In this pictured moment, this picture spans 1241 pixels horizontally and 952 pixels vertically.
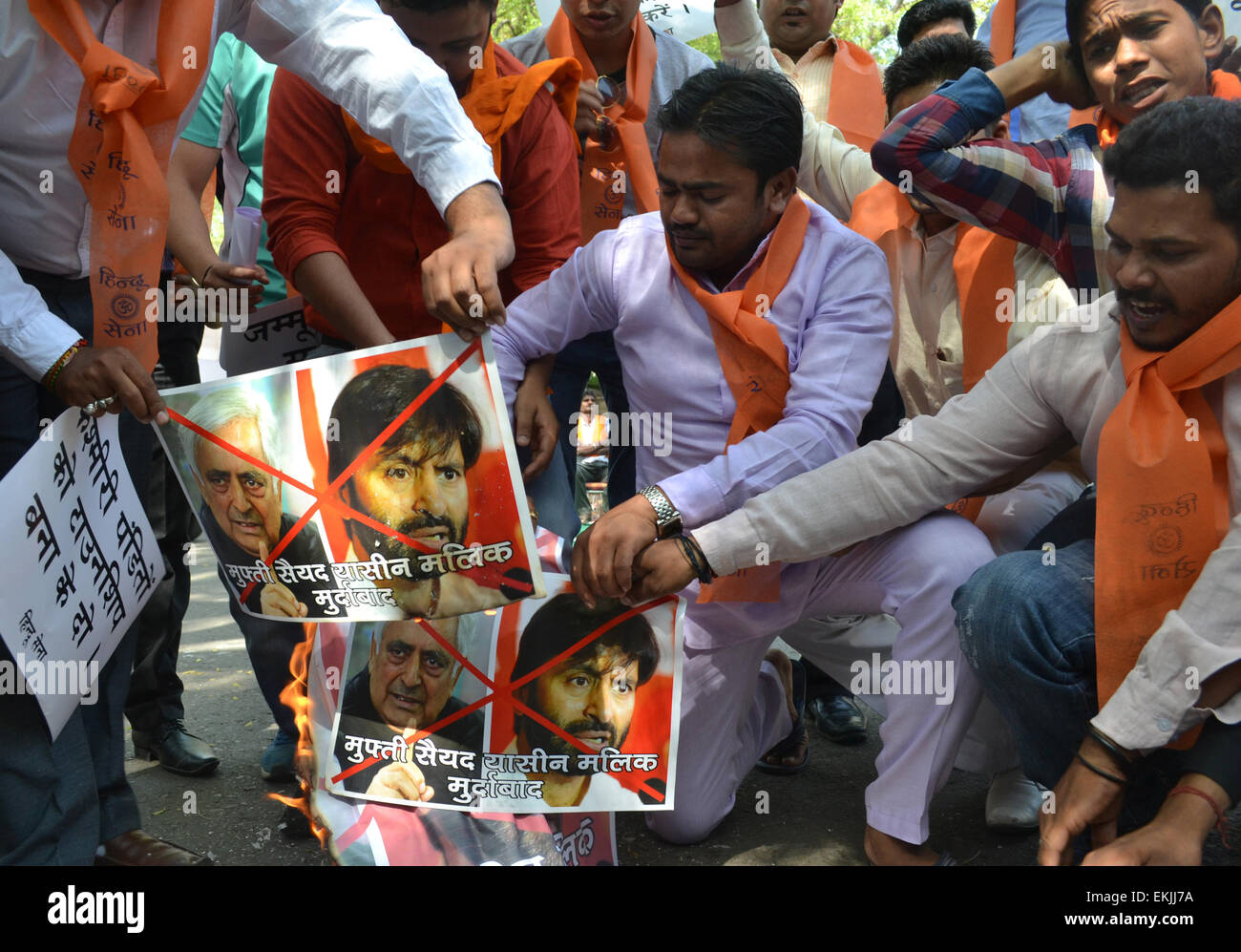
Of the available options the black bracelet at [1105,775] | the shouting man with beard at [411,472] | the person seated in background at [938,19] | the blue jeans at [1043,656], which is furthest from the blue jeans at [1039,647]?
the person seated in background at [938,19]

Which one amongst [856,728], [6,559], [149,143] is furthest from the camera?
[856,728]

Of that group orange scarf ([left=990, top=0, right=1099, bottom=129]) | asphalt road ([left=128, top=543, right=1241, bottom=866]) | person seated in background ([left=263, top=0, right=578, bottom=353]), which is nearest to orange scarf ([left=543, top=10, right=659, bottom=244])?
person seated in background ([left=263, top=0, right=578, bottom=353])

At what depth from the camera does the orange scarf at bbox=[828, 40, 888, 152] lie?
13.5 ft

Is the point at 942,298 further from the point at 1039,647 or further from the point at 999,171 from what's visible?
the point at 1039,647

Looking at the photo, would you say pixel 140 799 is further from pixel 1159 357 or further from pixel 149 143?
pixel 1159 357

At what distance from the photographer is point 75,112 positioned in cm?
213

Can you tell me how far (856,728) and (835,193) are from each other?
1.59m

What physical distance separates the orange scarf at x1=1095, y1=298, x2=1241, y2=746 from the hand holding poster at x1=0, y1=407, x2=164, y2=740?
179 centimetres

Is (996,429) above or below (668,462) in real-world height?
above

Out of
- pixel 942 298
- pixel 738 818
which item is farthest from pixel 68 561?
pixel 942 298

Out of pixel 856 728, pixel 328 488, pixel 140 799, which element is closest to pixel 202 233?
pixel 328 488

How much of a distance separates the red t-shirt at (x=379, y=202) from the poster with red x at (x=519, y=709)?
31.5 inches

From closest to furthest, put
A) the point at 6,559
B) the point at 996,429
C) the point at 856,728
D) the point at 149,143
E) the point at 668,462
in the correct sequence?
1. the point at 6,559
2. the point at 149,143
3. the point at 996,429
4. the point at 668,462
5. the point at 856,728

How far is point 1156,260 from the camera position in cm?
210
